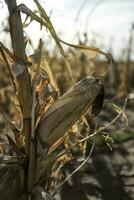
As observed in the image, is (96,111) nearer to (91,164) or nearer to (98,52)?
(98,52)

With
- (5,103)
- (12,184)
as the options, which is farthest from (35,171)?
(5,103)

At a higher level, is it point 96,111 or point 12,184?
point 96,111

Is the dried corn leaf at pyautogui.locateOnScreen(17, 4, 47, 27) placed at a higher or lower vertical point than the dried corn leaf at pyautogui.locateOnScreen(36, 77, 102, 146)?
higher

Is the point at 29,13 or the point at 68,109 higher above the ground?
the point at 29,13

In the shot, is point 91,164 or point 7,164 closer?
point 7,164

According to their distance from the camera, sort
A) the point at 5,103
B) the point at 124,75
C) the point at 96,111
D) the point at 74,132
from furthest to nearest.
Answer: the point at 124,75
the point at 5,103
the point at 74,132
the point at 96,111

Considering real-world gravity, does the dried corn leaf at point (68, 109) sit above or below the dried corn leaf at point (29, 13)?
below

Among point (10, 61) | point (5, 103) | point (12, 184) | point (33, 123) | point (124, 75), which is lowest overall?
point (124, 75)

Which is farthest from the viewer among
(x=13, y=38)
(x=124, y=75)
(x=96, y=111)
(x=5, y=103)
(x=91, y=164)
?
(x=124, y=75)
